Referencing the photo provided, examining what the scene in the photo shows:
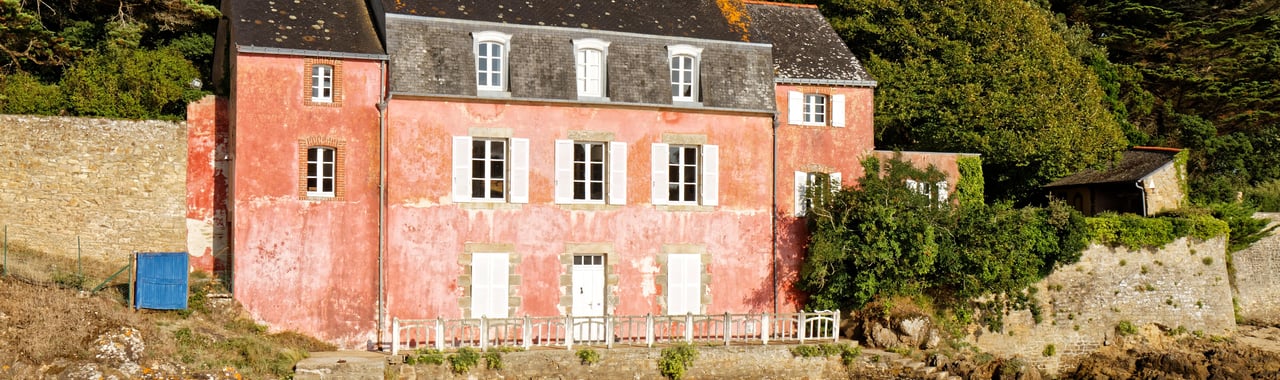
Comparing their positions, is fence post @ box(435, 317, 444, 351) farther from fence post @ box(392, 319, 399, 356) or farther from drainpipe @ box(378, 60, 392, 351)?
drainpipe @ box(378, 60, 392, 351)

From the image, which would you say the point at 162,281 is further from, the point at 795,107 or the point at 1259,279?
the point at 1259,279

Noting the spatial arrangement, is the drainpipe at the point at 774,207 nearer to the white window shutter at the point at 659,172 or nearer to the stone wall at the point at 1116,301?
the white window shutter at the point at 659,172

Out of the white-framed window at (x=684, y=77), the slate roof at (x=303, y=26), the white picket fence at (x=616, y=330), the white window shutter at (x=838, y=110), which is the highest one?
the slate roof at (x=303, y=26)

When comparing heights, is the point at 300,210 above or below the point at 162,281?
above

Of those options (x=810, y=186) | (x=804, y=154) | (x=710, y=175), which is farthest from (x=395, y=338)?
(x=804, y=154)

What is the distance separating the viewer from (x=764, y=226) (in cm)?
2675

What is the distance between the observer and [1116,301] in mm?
28828

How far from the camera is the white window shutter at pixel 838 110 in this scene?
27547mm

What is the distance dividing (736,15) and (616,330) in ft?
24.5

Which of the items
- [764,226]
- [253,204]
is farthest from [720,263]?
[253,204]

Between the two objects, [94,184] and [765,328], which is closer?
[765,328]

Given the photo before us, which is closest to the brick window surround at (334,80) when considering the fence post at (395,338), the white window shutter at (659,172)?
the fence post at (395,338)

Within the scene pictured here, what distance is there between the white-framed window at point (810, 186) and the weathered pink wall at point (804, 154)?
106mm

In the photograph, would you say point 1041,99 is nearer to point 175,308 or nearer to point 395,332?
point 395,332
